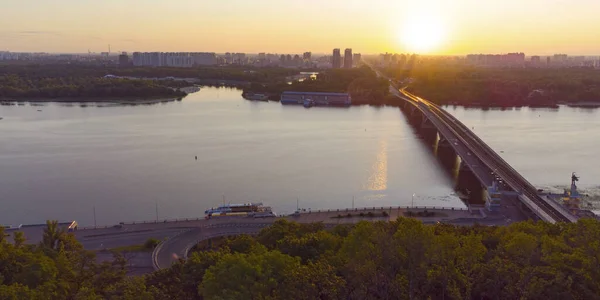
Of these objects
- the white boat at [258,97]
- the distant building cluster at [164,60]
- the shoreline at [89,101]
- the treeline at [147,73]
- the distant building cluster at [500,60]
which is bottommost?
the shoreline at [89,101]

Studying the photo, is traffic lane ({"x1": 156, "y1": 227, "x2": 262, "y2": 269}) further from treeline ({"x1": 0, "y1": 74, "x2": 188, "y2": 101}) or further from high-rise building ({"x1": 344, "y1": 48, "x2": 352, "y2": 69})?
high-rise building ({"x1": 344, "y1": 48, "x2": 352, "y2": 69})

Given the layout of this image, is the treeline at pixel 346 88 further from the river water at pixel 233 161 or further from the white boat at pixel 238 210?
the white boat at pixel 238 210

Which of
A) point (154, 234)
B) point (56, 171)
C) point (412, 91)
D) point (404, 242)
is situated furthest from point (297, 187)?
point (412, 91)

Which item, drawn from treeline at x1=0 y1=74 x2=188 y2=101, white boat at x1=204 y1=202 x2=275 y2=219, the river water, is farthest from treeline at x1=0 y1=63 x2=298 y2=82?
white boat at x1=204 y1=202 x2=275 y2=219

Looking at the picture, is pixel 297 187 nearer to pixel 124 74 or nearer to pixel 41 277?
pixel 41 277

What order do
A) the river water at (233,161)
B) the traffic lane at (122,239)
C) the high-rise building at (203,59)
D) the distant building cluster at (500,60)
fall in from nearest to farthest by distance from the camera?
the traffic lane at (122,239) < the river water at (233,161) < the high-rise building at (203,59) < the distant building cluster at (500,60)

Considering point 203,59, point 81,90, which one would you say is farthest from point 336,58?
point 81,90

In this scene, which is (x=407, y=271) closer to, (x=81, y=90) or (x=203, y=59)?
(x=81, y=90)

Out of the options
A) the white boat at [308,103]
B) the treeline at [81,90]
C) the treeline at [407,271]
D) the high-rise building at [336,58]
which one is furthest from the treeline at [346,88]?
the high-rise building at [336,58]
